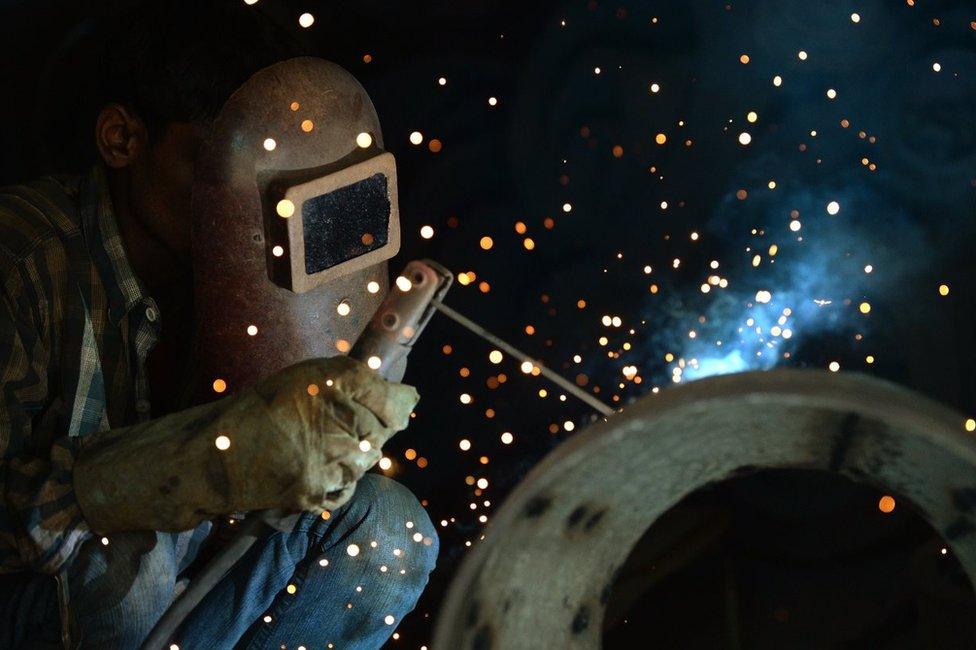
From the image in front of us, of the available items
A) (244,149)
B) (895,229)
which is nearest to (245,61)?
(244,149)

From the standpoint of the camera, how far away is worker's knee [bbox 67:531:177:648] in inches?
70.2

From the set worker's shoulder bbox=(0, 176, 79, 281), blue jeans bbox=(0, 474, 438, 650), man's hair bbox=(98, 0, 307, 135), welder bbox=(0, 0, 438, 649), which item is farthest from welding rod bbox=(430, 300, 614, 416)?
worker's shoulder bbox=(0, 176, 79, 281)

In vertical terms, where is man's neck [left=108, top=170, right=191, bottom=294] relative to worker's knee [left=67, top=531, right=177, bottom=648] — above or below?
above

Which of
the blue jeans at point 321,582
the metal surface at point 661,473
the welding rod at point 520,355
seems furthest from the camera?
the blue jeans at point 321,582

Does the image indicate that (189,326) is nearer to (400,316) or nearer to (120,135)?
(120,135)

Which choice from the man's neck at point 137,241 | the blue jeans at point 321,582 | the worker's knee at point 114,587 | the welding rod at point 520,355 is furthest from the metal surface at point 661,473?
the man's neck at point 137,241

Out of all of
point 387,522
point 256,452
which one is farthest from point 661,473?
point 387,522

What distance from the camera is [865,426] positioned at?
49.8 inches

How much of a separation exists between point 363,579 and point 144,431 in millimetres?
408

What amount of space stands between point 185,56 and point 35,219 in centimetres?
32

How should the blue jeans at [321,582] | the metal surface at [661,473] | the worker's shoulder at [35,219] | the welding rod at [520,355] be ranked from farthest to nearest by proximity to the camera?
the blue jeans at [321,582] → the worker's shoulder at [35,219] → the welding rod at [520,355] → the metal surface at [661,473]

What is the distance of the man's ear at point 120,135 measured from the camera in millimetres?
1975

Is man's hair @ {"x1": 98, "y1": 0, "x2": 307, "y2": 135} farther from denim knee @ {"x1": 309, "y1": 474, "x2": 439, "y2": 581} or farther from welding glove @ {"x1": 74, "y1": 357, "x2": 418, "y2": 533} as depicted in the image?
denim knee @ {"x1": 309, "y1": 474, "x2": 439, "y2": 581}

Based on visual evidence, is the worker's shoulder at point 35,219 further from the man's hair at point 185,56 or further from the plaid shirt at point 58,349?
the man's hair at point 185,56
